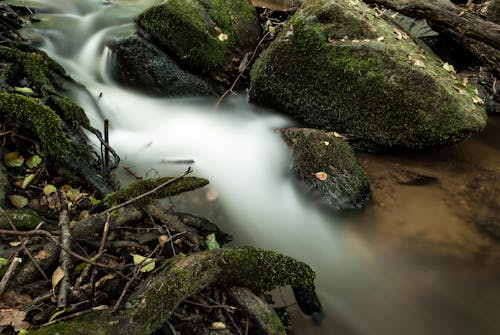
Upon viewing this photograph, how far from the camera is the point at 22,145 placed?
10.7 feet

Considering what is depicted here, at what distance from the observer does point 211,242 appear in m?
2.98

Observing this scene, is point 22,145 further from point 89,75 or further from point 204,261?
point 89,75

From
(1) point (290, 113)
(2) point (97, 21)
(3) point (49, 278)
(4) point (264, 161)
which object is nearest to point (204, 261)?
(3) point (49, 278)

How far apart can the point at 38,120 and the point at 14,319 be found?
5.97 feet

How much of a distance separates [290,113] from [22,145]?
384cm

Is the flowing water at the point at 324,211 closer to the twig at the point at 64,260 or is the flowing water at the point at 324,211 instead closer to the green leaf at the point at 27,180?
the green leaf at the point at 27,180

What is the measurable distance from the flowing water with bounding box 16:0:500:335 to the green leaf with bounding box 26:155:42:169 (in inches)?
52.3

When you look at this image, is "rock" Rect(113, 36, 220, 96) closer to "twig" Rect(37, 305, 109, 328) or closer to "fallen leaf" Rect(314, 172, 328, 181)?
"fallen leaf" Rect(314, 172, 328, 181)

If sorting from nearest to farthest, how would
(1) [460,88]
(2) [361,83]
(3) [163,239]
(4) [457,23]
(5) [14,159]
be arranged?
(3) [163,239] → (5) [14,159] → (2) [361,83] → (1) [460,88] → (4) [457,23]

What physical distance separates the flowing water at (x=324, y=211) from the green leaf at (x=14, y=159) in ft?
4.61

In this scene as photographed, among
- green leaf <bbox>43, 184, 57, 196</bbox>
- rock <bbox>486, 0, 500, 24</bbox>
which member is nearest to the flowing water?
green leaf <bbox>43, 184, 57, 196</bbox>

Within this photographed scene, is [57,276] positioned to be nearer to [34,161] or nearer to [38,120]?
[34,161]

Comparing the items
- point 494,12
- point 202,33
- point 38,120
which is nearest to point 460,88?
point 494,12

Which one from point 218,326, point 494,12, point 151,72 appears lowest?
point 151,72
